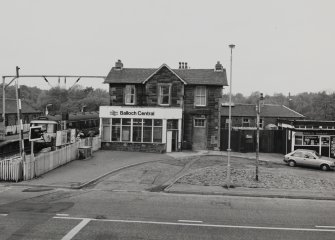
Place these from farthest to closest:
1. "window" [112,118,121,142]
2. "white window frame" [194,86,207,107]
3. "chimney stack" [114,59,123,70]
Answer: "chimney stack" [114,59,123,70], "white window frame" [194,86,207,107], "window" [112,118,121,142]

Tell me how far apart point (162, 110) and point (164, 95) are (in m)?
3.25

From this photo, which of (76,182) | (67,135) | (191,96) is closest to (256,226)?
(76,182)

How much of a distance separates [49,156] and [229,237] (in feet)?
46.6

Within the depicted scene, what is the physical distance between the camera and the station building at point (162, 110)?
29.6m

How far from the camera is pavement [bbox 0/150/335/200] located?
52.4 feet

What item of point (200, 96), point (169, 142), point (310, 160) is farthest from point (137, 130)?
point (310, 160)

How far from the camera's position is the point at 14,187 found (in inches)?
658

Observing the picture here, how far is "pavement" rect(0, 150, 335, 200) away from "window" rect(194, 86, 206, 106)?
18.1ft

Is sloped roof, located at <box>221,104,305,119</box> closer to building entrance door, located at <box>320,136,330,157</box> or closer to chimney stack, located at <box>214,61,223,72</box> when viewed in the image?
chimney stack, located at <box>214,61,223,72</box>

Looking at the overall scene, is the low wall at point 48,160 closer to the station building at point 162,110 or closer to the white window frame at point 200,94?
the station building at point 162,110

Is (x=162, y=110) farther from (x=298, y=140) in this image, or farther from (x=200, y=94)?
(x=298, y=140)

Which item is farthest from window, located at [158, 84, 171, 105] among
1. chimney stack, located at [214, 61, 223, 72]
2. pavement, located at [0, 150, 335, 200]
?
pavement, located at [0, 150, 335, 200]

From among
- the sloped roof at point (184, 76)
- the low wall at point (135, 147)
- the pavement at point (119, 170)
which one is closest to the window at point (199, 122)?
the sloped roof at point (184, 76)

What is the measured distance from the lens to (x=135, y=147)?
29.6 meters
